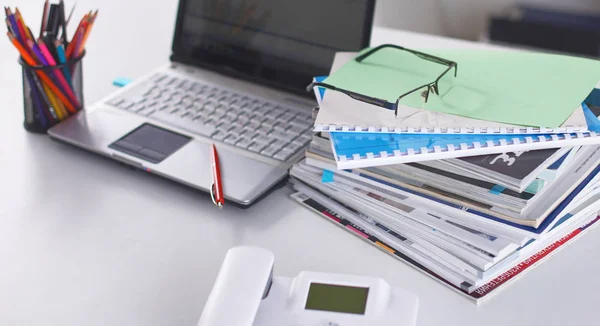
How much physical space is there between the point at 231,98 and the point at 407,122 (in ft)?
1.09

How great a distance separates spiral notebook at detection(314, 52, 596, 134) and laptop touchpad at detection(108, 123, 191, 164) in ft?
0.73

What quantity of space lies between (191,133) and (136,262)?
9.2 inches

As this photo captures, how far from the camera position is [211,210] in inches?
31.0

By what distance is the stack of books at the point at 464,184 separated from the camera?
26.2 inches

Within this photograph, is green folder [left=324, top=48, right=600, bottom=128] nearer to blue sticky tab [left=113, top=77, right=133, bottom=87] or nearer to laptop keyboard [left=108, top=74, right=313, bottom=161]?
laptop keyboard [left=108, top=74, right=313, bottom=161]

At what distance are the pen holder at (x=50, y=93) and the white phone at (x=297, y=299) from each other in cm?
43

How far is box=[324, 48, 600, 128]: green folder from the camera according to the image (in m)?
0.73

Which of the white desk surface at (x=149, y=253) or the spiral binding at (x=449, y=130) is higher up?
the spiral binding at (x=449, y=130)

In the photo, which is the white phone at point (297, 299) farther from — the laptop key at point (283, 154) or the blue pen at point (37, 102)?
the blue pen at point (37, 102)

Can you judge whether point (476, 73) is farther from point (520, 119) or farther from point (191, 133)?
point (191, 133)

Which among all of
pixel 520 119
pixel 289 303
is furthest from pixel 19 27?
pixel 520 119

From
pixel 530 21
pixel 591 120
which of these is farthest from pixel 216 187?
pixel 530 21

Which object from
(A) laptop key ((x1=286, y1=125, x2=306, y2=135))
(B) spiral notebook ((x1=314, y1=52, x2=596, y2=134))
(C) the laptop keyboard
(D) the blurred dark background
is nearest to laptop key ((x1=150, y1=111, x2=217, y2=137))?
(C) the laptop keyboard

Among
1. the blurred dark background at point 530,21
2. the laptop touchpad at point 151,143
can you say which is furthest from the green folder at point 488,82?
the blurred dark background at point 530,21
